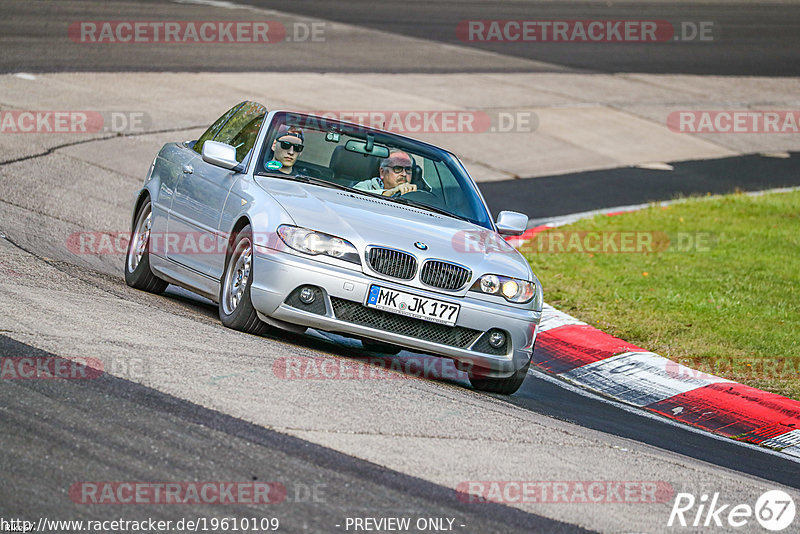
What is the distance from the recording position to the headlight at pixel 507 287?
7.62 meters

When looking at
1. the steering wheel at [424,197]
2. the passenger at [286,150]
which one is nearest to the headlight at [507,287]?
the steering wheel at [424,197]

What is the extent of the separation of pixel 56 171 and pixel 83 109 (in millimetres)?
3546

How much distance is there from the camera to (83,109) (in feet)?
56.5

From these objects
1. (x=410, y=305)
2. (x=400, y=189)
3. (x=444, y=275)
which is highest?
(x=400, y=189)

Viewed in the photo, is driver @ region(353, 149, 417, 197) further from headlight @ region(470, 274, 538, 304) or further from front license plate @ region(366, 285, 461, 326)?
front license plate @ region(366, 285, 461, 326)

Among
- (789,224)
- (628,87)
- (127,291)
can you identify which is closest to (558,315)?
(127,291)

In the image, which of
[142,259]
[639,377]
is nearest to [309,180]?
[142,259]

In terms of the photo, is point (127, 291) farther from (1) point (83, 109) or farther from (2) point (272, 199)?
(1) point (83, 109)

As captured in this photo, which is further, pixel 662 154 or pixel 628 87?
pixel 628 87

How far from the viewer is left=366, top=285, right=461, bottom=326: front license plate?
24.1ft

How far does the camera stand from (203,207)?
8648 mm

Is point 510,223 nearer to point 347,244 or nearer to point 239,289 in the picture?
point 347,244

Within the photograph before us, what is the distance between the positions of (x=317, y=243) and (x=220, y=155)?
4.42 ft

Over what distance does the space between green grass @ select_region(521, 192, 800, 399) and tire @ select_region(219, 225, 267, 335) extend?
387 centimetres
